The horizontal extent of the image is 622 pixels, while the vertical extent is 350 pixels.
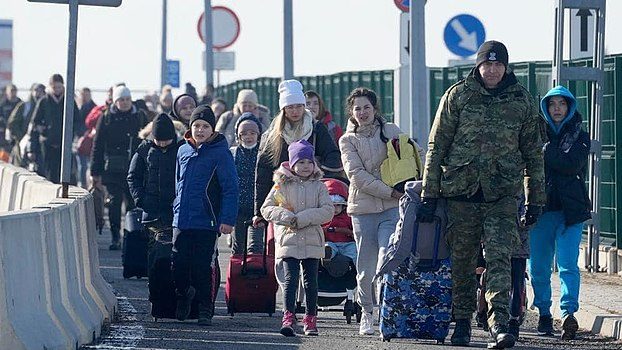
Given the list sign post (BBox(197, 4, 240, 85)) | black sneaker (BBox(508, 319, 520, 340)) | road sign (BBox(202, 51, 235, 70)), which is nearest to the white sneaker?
black sneaker (BBox(508, 319, 520, 340))

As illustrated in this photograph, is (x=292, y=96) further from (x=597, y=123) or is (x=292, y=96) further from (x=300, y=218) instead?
(x=597, y=123)

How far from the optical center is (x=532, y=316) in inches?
663

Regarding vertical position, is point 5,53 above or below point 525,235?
above

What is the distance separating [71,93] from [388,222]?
334 cm

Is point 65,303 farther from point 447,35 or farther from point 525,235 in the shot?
point 447,35

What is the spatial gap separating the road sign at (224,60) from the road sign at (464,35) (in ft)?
55.2

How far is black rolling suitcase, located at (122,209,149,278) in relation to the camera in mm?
19516

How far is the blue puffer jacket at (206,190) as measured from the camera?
1534 cm

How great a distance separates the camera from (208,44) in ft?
130

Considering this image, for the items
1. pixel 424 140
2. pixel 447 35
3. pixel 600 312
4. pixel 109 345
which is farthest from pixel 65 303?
pixel 447 35

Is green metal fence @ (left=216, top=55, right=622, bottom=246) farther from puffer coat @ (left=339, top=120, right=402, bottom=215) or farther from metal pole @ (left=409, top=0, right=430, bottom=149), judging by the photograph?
puffer coat @ (left=339, top=120, right=402, bottom=215)

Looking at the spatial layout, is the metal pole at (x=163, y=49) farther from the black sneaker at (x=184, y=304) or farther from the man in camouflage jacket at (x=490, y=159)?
the man in camouflage jacket at (x=490, y=159)

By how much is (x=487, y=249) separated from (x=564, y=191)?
168cm

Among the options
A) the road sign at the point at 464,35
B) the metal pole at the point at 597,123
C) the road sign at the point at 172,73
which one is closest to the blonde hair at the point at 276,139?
the metal pole at the point at 597,123
